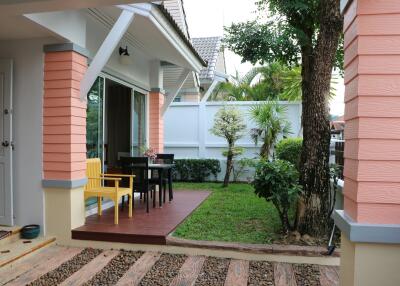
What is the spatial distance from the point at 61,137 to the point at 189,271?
7.28 feet

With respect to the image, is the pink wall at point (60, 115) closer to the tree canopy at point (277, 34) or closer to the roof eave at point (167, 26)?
the roof eave at point (167, 26)

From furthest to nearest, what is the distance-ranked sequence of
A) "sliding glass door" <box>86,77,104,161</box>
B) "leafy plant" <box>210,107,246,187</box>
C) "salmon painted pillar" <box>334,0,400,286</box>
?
1. "leafy plant" <box>210,107,246,187</box>
2. "sliding glass door" <box>86,77,104,161</box>
3. "salmon painted pillar" <box>334,0,400,286</box>

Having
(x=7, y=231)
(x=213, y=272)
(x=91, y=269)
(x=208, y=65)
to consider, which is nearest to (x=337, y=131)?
(x=213, y=272)

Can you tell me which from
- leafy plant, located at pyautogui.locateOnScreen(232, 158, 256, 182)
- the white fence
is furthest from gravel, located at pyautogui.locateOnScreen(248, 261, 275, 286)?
the white fence

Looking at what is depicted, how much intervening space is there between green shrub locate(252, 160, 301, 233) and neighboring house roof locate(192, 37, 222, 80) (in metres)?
6.76

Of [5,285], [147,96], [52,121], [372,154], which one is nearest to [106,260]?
[5,285]

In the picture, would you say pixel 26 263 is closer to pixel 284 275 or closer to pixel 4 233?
pixel 4 233

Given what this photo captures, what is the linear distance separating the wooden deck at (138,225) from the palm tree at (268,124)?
11.1 feet

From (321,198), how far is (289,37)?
88.8 inches

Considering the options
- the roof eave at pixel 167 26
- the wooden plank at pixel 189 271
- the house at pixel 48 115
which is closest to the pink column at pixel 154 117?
the roof eave at pixel 167 26

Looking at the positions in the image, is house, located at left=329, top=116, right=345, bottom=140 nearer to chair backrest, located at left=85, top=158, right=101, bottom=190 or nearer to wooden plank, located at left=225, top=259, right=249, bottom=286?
wooden plank, located at left=225, top=259, right=249, bottom=286

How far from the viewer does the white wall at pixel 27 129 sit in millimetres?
4273

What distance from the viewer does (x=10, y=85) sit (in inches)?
167

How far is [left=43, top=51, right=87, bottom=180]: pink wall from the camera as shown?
4.20 metres
